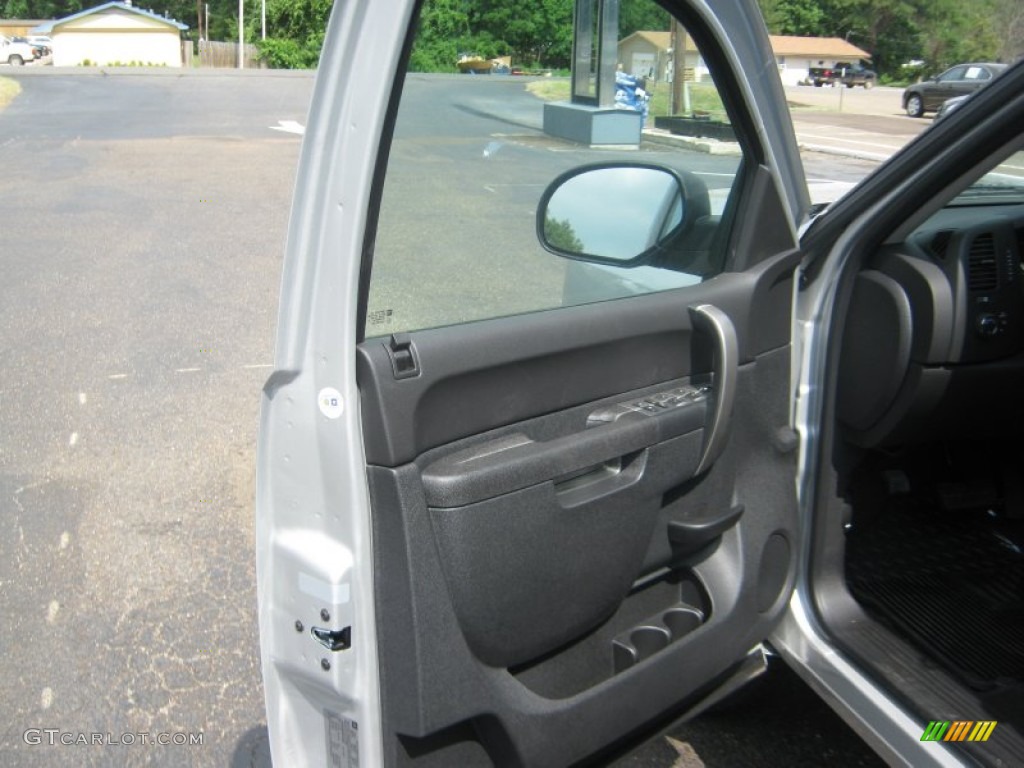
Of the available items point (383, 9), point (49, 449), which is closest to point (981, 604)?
point (383, 9)

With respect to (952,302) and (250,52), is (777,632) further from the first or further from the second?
(250,52)

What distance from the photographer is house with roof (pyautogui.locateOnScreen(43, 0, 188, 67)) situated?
5706 cm

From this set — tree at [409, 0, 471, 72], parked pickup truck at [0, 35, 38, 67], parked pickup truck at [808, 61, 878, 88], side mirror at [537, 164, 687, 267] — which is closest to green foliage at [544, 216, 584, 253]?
side mirror at [537, 164, 687, 267]

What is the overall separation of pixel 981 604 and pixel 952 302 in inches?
31.7

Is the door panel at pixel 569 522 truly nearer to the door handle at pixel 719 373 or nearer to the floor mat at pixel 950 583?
the door handle at pixel 719 373

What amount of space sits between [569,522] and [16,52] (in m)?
61.2

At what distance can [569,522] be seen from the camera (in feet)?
6.07

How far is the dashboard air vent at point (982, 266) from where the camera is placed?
7.84 feet

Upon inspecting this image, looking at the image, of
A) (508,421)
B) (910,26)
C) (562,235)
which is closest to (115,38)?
(910,26)

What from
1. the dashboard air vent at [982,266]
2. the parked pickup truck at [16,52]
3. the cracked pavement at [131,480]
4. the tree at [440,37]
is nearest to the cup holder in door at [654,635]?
the dashboard air vent at [982,266]

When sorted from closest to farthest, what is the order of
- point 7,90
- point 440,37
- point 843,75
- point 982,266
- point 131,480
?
point 440,37, point 982,266, point 843,75, point 131,480, point 7,90

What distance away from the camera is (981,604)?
8.39 ft

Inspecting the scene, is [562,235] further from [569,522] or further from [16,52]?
[16,52]

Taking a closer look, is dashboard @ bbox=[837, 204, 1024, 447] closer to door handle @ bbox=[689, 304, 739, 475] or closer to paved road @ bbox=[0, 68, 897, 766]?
door handle @ bbox=[689, 304, 739, 475]
